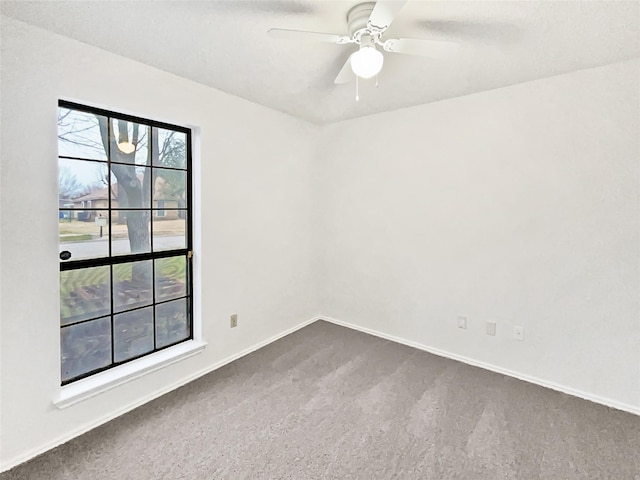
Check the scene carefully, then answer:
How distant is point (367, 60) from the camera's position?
5.34 feet

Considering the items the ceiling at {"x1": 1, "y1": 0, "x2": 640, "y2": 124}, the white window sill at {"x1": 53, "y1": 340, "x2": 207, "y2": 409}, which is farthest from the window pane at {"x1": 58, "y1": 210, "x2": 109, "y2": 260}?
the ceiling at {"x1": 1, "y1": 0, "x2": 640, "y2": 124}

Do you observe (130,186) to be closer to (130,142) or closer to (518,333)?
(130,142)

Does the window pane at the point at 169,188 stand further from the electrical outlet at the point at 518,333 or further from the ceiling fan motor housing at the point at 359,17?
the electrical outlet at the point at 518,333

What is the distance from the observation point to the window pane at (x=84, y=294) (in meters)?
2.05

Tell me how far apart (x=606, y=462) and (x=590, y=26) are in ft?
7.86

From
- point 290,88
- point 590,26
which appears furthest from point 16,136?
point 590,26

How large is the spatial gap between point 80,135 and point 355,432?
256 centimetres

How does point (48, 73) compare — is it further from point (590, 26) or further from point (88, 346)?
point (590, 26)

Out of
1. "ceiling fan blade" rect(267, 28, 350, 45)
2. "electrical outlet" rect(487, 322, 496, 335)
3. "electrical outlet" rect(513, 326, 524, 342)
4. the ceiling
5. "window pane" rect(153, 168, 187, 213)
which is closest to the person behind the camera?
"ceiling fan blade" rect(267, 28, 350, 45)

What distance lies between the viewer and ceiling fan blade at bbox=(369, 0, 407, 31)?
A: 1.35 meters

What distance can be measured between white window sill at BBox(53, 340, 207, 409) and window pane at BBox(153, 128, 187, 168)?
4.79 ft

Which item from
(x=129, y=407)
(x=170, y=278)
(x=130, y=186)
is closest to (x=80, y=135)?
(x=130, y=186)

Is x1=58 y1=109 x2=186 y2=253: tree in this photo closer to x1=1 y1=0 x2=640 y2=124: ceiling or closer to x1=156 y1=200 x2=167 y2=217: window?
x1=156 y1=200 x2=167 y2=217: window

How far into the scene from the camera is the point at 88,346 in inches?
85.8
